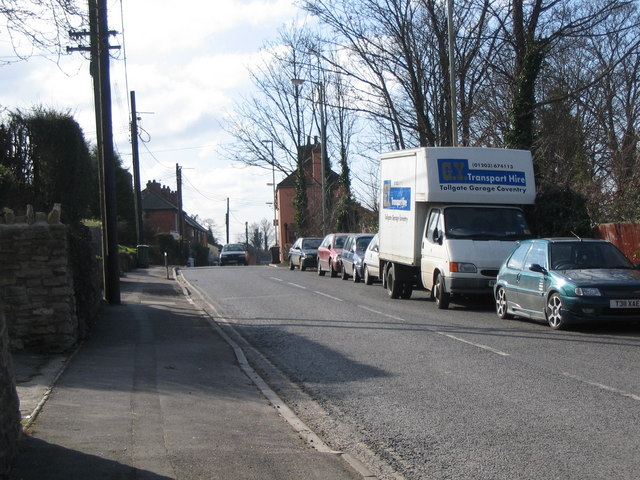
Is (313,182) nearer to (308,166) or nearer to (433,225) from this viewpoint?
(308,166)

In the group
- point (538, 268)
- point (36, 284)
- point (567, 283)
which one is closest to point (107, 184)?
point (36, 284)

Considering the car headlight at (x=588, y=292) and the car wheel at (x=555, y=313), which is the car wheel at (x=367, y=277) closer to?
the car wheel at (x=555, y=313)

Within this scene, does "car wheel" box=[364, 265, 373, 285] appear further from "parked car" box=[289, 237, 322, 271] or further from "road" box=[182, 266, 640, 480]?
"parked car" box=[289, 237, 322, 271]

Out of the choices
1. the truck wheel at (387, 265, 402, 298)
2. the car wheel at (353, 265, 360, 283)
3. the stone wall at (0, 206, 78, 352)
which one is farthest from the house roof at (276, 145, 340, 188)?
the stone wall at (0, 206, 78, 352)

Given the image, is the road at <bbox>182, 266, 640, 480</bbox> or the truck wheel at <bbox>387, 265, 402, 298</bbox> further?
the truck wheel at <bbox>387, 265, 402, 298</bbox>

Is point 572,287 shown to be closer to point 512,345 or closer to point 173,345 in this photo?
point 512,345

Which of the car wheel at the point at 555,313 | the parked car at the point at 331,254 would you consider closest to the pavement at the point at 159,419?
the car wheel at the point at 555,313

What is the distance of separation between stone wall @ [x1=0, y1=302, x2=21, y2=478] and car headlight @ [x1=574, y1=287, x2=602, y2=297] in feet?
30.4

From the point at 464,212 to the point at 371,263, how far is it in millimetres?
8083

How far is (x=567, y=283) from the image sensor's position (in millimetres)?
12594

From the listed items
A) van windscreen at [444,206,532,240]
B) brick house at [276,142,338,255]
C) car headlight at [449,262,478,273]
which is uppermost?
brick house at [276,142,338,255]

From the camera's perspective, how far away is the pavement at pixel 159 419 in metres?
5.52

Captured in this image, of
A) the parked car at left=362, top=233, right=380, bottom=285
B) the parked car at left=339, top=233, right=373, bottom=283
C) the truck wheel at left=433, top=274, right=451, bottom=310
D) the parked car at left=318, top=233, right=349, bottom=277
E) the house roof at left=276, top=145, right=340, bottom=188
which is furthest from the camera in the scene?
the house roof at left=276, top=145, right=340, bottom=188

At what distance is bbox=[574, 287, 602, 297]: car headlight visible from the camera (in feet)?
40.4
